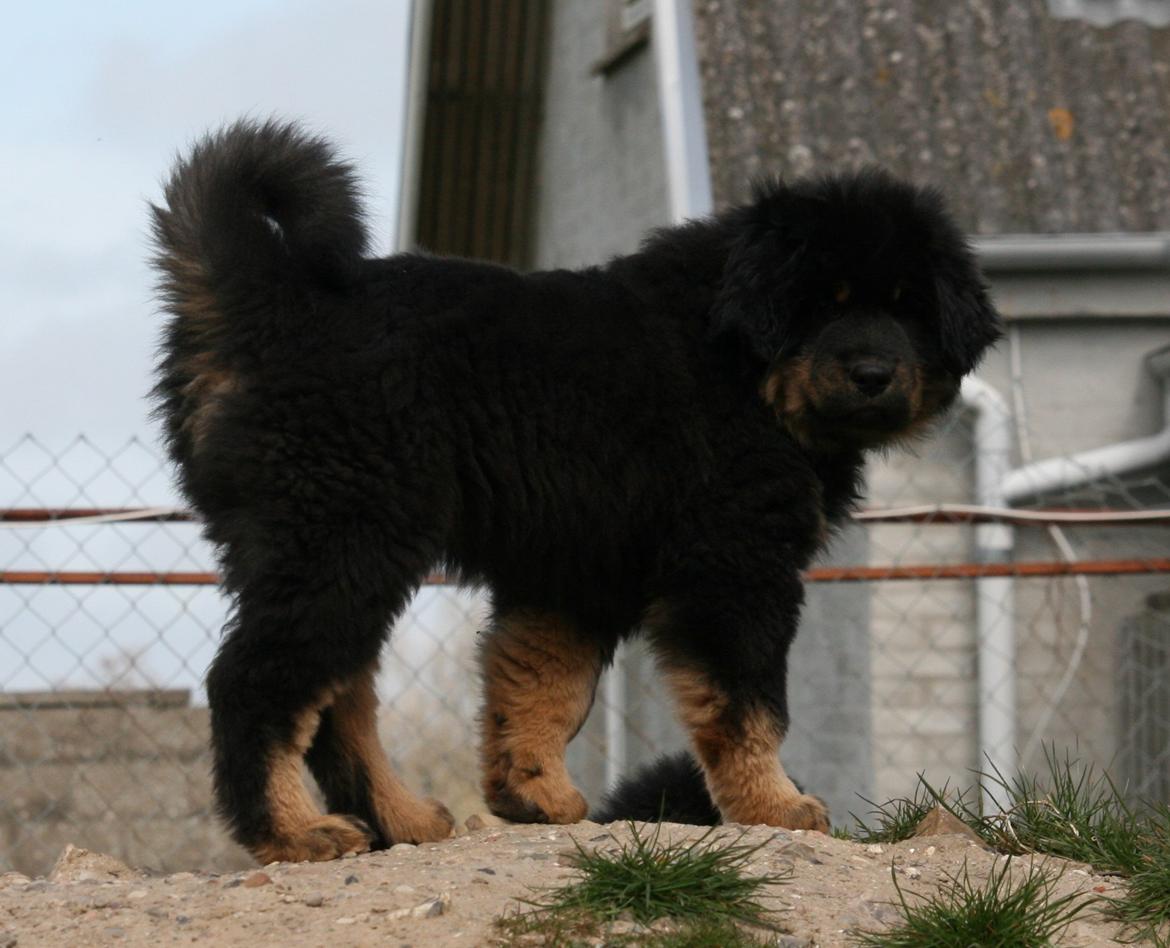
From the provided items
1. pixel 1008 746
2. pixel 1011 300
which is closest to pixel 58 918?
pixel 1008 746

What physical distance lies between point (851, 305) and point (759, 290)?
0.29 m

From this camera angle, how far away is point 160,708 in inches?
282

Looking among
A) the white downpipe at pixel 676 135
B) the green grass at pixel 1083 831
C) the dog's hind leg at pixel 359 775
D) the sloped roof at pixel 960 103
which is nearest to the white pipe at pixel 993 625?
the sloped roof at pixel 960 103

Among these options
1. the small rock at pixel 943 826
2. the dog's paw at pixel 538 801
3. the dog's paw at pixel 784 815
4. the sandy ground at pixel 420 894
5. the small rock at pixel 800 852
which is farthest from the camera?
the dog's paw at pixel 538 801

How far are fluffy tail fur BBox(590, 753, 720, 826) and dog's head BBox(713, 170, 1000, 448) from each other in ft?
3.59

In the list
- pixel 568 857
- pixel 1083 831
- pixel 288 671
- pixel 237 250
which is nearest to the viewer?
pixel 568 857

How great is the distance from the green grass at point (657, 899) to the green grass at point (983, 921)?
10.3 inches

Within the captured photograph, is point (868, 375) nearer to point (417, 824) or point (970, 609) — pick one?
point (417, 824)

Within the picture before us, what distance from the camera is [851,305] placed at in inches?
181

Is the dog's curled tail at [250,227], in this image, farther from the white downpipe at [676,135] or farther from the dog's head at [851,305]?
the white downpipe at [676,135]

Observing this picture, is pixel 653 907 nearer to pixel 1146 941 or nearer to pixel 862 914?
pixel 862 914

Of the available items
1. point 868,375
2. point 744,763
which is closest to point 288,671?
point 744,763

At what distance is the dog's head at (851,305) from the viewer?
4.47 metres

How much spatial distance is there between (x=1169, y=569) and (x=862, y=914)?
12.2ft
